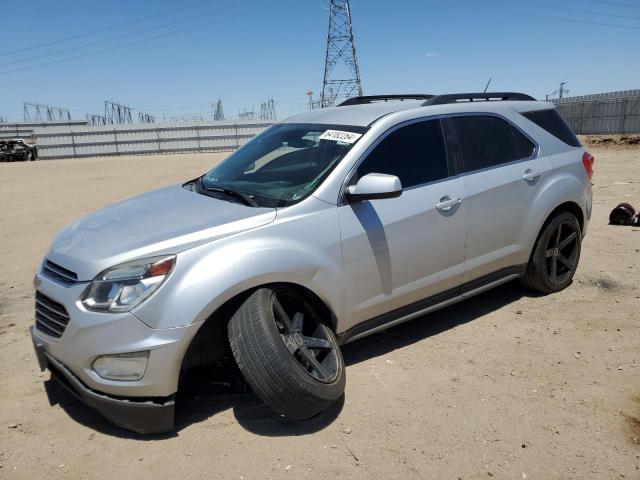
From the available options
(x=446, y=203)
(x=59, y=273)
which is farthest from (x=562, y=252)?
(x=59, y=273)

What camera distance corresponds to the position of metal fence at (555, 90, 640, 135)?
1195 inches

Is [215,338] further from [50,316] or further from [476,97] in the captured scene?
[476,97]

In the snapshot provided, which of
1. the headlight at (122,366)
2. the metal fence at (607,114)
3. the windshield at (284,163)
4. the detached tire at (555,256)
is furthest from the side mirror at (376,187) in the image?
the metal fence at (607,114)

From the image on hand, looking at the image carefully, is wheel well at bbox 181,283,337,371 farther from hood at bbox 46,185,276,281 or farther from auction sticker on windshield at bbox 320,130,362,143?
auction sticker on windshield at bbox 320,130,362,143

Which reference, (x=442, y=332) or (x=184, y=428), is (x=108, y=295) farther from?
(x=442, y=332)

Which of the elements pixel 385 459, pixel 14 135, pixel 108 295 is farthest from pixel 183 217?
pixel 14 135

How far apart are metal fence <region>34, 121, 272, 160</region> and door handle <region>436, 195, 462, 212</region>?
29.3 meters

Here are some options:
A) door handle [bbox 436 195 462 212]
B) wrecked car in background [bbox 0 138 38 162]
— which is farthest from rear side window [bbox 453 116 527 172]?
wrecked car in background [bbox 0 138 38 162]

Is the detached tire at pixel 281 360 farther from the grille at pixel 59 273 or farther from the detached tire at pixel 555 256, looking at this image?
the detached tire at pixel 555 256

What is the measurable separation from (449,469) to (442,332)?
5.54 feet

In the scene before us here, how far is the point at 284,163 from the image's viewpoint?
3.90m

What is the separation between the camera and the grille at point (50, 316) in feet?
9.32

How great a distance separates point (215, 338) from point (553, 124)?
11.8 ft

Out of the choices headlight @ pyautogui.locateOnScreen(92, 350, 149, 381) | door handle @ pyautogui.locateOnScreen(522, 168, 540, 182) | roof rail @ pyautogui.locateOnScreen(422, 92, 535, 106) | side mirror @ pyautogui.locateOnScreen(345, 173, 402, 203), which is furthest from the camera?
door handle @ pyautogui.locateOnScreen(522, 168, 540, 182)
